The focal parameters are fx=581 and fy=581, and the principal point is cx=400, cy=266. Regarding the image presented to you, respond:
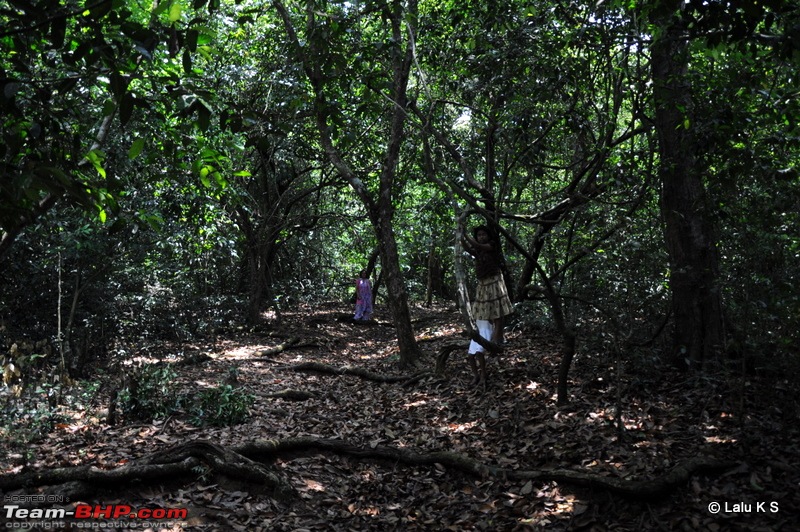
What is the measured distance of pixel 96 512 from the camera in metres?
3.99

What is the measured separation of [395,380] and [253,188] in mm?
9735

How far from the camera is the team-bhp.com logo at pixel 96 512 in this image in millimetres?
3818

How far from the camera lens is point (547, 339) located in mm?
8961

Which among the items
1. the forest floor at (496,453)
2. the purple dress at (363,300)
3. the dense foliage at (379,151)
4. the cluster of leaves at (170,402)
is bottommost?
the forest floor at (496,453)

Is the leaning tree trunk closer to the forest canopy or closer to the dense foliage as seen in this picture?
the forest canopy

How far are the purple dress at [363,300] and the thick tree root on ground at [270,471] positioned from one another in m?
11.4

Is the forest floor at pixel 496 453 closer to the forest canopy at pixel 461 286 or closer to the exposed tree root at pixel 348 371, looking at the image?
the forest canopy at pixel 461 286

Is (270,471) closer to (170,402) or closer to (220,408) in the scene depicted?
(220,408)

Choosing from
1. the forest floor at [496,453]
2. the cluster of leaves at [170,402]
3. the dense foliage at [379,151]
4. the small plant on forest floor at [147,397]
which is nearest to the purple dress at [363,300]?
the dense foliage at [379,151]

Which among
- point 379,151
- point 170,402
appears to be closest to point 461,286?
point 170,402

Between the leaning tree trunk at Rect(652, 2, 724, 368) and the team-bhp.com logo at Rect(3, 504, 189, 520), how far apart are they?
4.98 metres

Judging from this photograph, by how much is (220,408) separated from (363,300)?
1071cm

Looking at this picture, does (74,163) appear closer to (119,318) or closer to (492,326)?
(492,326)

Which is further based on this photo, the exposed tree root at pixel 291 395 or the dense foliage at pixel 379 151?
the exposed tree root at pixel 291 395
